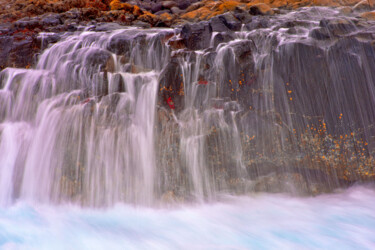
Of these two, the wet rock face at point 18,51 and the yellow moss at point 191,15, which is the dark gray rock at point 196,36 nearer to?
the wet rock face at point 18,51

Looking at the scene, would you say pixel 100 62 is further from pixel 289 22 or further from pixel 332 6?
pixel 332 6

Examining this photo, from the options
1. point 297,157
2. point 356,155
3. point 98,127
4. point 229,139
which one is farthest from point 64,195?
point 356,155

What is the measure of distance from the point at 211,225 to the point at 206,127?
72.6 inches

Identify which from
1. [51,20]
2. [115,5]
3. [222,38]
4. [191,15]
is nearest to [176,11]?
[191,15]

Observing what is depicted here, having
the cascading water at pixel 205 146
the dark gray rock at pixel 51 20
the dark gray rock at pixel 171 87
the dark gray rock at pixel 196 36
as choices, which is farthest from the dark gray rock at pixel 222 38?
the dark gray rock at pixel 51 20

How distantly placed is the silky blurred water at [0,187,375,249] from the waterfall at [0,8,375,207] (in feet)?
0.85

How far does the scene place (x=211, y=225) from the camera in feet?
13.8

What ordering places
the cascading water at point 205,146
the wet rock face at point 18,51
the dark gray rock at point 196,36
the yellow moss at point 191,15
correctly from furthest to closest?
the yellow moss at point 191,15 < the wet rock face at point 18,51 < the dark gray rock at point 196,36 < the cascading water at point 205,146

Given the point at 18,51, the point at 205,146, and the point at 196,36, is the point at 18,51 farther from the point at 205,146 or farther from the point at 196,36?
the point at 205,146

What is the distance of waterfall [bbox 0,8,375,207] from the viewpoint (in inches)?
187

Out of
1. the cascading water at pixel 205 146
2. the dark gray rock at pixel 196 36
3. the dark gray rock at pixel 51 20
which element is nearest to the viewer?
the cascading water at pixel 205 146

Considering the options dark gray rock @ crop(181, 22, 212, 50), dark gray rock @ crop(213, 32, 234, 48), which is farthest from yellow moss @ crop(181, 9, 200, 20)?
dark gray rock @ crop(213, 32, 234, 48)

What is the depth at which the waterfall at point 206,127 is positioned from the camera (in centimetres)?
476

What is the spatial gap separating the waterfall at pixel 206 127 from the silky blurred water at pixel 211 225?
26 centimetres
